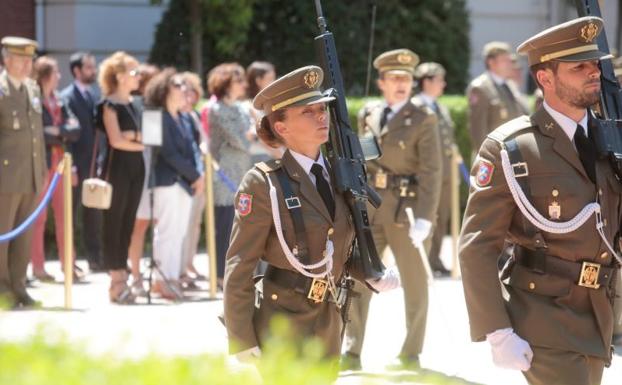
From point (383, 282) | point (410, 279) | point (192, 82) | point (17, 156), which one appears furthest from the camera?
point (192, 82)

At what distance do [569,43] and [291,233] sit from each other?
136 centimetres

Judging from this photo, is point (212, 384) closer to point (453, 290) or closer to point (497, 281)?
point (497, 281)

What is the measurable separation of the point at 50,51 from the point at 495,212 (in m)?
13.9

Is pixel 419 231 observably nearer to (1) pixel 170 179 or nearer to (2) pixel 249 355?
(1) pixel 170 179

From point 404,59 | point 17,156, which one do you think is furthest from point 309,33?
point 404,59

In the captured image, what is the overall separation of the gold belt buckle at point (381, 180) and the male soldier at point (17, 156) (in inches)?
131

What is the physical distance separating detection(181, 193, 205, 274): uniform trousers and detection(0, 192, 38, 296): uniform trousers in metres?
1.53

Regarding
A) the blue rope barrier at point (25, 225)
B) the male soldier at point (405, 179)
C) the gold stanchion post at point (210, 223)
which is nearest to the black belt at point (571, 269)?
the male soldier at point (405, 179)

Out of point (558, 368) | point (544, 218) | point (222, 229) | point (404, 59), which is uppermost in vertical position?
point (404, 59)

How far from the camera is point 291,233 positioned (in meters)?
5.78

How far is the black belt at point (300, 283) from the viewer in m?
5.77

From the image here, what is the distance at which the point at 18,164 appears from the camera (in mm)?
11383

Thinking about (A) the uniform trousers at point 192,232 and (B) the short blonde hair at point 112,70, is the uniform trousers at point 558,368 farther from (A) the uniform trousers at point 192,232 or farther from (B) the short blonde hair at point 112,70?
(A) the uniform trousers at point 192,232

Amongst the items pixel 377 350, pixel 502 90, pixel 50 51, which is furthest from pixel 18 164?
pixel 50 51
